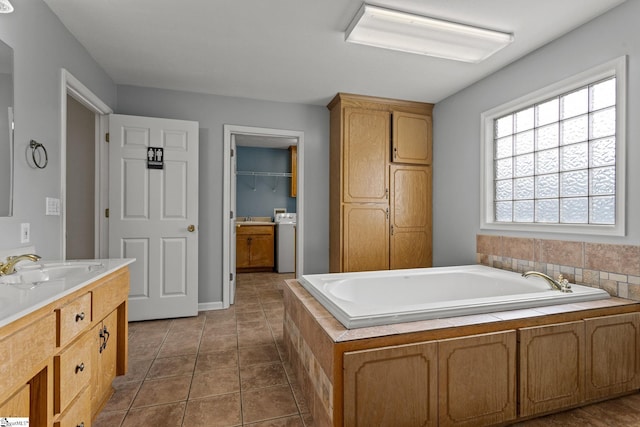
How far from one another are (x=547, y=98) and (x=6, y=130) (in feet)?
11.2

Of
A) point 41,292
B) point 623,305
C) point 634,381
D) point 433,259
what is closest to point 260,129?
point 433,259

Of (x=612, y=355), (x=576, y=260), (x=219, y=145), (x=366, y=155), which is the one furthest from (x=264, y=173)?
(x=612, y=355)

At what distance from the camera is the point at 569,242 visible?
7.20 feet

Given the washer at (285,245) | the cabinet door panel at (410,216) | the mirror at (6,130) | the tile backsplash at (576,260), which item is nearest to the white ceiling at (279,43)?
the mirror at (6,130)

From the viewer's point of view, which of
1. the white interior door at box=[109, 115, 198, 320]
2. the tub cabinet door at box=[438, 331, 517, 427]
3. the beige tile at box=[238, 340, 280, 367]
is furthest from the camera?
the white interior door at box=[109, 115, 198, 320]

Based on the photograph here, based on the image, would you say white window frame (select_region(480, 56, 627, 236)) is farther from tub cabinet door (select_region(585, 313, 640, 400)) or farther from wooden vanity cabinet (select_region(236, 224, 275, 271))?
wooden vanity cabinet (select_region(236, 224, 275, 271))

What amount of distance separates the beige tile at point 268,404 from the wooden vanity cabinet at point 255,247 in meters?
3.62

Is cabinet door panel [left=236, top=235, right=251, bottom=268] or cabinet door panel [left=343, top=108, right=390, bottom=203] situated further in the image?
cabinet door panel [left=236, top=235, right=251, bottom=268]

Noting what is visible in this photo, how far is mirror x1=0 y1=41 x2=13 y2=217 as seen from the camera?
1468 millimetres

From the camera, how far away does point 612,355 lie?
5.71 ft

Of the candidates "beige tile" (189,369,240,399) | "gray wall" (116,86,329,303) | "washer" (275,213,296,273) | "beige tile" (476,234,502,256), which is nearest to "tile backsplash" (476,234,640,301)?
"beige tile" (476,234,502,256)

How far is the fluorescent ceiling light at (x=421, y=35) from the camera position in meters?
1.94

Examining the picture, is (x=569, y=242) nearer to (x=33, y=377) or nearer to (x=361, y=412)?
(x=361, y=412)

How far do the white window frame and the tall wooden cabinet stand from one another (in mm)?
800
